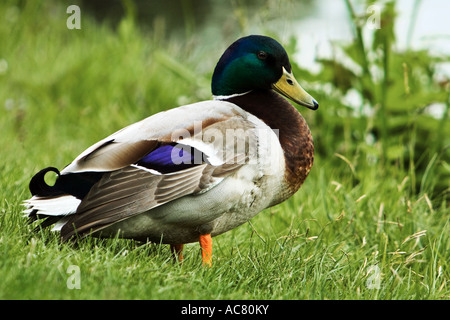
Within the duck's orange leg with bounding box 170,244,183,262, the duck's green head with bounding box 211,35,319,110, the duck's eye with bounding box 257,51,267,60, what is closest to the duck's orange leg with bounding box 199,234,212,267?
the duck's orange leg with bounding box 170,244,183,262

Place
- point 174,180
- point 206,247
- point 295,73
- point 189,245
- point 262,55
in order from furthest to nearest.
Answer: point 295,73 < point 189,245 < point 262,55 < point 206,247 < point 174,180

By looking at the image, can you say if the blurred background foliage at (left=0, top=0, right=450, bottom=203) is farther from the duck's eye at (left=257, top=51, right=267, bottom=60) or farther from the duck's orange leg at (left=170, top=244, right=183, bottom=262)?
the duck's orange leg at (left=170, top=244, right=183, bottom=262)

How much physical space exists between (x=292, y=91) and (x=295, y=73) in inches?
72.4

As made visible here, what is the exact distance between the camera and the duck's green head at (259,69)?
331cm

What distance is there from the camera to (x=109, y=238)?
3121mm

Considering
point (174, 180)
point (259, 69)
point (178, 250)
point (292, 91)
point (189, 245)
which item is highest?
point (259, 69)

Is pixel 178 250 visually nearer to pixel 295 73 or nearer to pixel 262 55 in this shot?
pixel 262 55

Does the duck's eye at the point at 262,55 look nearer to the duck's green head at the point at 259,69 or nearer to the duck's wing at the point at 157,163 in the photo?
the duck's green head at the point at 259,69

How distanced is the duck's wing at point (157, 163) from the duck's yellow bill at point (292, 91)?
378 mm

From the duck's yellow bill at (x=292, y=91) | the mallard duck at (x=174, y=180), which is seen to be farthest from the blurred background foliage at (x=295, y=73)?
the mallard duck at (x=174, y=180)

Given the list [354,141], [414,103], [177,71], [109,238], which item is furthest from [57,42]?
[109,238]

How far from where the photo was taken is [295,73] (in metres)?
5.14

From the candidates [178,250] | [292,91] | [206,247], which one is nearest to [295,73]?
[292,91]

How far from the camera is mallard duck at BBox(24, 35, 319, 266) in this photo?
9.47ft
